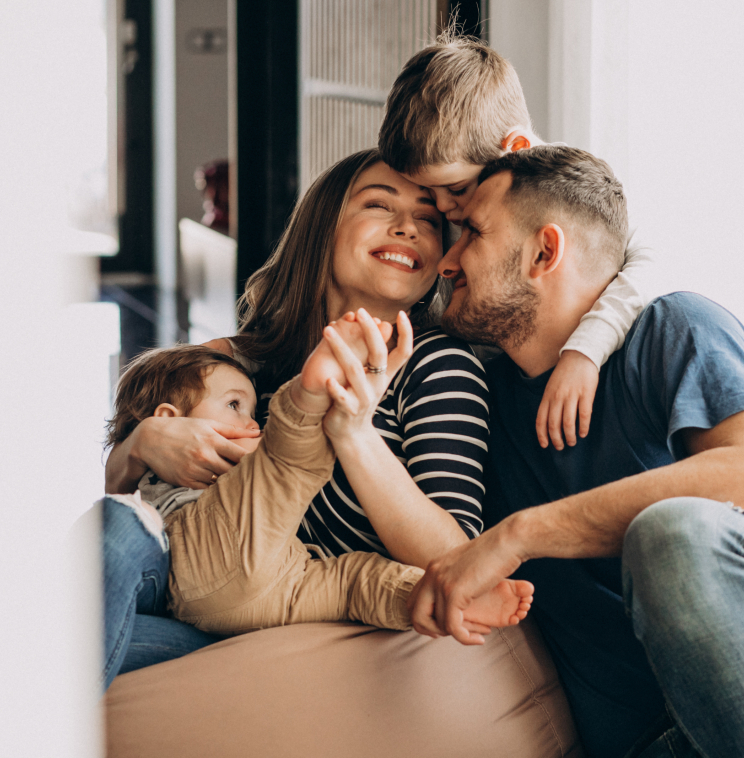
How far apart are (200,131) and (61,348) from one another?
684 centimetres

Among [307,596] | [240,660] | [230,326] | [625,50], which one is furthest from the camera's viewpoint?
[230,326]

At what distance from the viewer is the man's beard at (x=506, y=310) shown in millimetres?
1313

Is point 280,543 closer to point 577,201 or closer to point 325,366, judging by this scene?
point 325,366

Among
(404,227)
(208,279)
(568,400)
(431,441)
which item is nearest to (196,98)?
(208,279)

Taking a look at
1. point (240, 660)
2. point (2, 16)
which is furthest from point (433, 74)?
point (2, 16)

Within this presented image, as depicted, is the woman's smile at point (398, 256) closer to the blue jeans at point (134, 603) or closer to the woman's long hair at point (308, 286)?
the woman's long hair at point (308, 286)

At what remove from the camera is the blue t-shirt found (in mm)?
1088

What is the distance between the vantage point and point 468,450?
4.18 ft

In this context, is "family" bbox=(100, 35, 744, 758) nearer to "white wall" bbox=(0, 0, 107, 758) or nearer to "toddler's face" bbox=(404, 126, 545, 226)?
"toddler's face" bbox=(404, 126, 545, 226)

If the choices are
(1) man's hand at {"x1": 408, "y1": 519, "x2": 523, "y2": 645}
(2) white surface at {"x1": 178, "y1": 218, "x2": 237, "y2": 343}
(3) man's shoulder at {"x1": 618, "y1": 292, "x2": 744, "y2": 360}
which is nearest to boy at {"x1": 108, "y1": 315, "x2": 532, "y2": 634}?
(1) man's hand at {"x1": 408, "y1": 519, "x2": 523, "y2": 645}

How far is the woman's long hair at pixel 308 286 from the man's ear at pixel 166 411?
203 millimetres

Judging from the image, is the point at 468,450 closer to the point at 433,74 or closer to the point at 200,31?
the point at 433,74

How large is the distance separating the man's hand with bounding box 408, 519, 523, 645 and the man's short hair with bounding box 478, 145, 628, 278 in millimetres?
512

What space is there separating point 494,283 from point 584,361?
225mm
